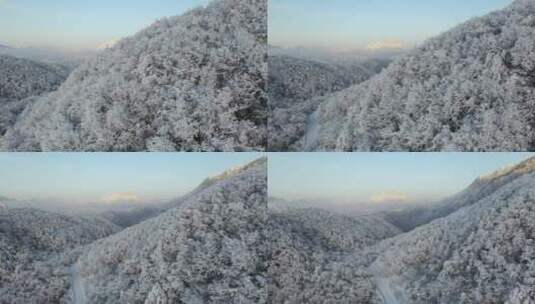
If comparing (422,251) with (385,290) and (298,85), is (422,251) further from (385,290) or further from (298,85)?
(298,85)

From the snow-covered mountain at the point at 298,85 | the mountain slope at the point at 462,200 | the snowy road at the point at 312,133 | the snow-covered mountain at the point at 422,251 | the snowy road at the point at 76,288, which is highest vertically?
the snow-covered mountain at the point at 298,85

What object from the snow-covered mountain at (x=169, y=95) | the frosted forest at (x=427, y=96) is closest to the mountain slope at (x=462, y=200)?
the frosted forest at (x=427, y=96)

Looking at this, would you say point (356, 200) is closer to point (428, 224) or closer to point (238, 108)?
point (428, 224)

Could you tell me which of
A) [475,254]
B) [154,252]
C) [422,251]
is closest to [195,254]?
[154,252]

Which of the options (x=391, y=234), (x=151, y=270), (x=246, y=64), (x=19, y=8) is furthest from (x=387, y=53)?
(x=19, y=8)

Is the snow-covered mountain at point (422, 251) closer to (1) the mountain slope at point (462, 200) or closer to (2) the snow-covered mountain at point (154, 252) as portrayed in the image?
(1) the mountain slope at point (462, 200)

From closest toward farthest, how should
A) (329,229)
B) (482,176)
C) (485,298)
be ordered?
(485,298) < (482,176) < (329,229)
